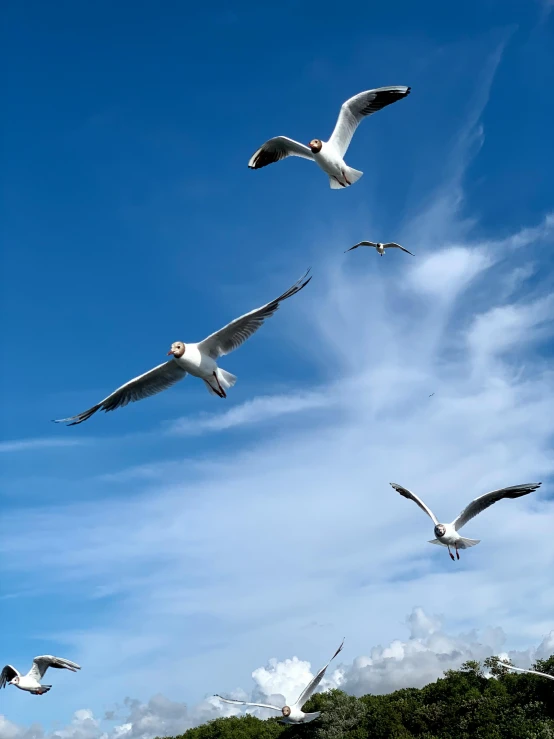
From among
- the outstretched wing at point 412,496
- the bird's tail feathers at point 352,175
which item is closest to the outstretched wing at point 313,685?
the outstretched wing at point 412,496

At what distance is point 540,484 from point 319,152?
1111 centimetres

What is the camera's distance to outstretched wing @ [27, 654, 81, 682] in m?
29.3

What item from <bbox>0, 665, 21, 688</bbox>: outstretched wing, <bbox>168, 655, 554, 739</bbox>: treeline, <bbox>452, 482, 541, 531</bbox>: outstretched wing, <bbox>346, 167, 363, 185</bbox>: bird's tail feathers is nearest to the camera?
<bbox>452, 482, 541, 531</bbox>: outstretched wing

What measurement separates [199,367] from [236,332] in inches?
52.8

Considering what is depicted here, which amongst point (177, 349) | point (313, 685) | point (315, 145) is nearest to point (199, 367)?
point (177, 349)

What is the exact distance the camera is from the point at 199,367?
1909 centimetres

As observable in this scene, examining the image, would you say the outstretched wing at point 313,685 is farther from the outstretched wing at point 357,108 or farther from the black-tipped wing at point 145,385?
the outstretched wing at point 357,108

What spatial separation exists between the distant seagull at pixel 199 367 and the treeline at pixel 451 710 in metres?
22.5

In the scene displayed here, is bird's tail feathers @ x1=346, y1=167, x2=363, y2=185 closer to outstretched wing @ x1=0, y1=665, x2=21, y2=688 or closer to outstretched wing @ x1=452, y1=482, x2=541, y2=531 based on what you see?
outstretched wing @ x1=452, y1=482, x2=541, y2=531

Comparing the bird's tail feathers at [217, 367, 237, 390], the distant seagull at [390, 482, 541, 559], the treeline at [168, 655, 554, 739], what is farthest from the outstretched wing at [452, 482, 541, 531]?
the treeline at [168, 655, 554, 739]

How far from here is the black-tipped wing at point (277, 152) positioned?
75.2ft

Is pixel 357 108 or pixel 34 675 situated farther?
pixel 34 675

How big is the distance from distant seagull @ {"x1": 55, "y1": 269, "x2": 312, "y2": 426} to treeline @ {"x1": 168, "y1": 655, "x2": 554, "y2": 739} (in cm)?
2255

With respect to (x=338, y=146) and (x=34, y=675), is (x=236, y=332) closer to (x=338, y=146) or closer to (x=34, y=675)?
(x=338, y=146)
